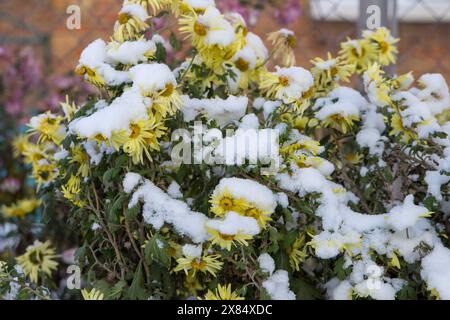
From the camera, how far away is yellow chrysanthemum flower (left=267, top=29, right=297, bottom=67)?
124 cm

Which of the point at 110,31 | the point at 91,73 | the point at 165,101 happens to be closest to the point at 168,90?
the point at 165,101

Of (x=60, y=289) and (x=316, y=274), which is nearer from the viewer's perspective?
(x=316, y=274)

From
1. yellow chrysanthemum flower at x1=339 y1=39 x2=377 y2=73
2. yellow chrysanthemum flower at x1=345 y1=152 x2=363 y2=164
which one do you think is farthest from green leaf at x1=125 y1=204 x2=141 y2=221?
yellow chrysanthemum flower at x1=339 y1=39 x2=377 y2=73

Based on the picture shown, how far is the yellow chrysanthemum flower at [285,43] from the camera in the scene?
1243 mm

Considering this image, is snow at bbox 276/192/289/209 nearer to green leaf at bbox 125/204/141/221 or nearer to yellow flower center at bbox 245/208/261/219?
yellow flower center at bbox 245/208/261/219

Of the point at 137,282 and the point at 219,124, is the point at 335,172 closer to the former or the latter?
the point at 219,124

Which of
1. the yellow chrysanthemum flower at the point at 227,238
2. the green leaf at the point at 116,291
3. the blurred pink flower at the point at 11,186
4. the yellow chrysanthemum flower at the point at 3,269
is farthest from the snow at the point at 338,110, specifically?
the blurred pink flower at the point at 11,186

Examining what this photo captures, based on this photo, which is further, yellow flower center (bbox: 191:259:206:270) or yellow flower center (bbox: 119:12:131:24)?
yellow flower center (bbox: 119:12:131:24)

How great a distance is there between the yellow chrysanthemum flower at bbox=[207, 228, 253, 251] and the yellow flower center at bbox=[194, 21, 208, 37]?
0.34m

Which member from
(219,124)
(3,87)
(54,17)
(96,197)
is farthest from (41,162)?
(54,17)

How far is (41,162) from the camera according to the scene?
4.08ft

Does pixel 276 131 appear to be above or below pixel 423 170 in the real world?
above

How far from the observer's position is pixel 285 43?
4.12 feet
